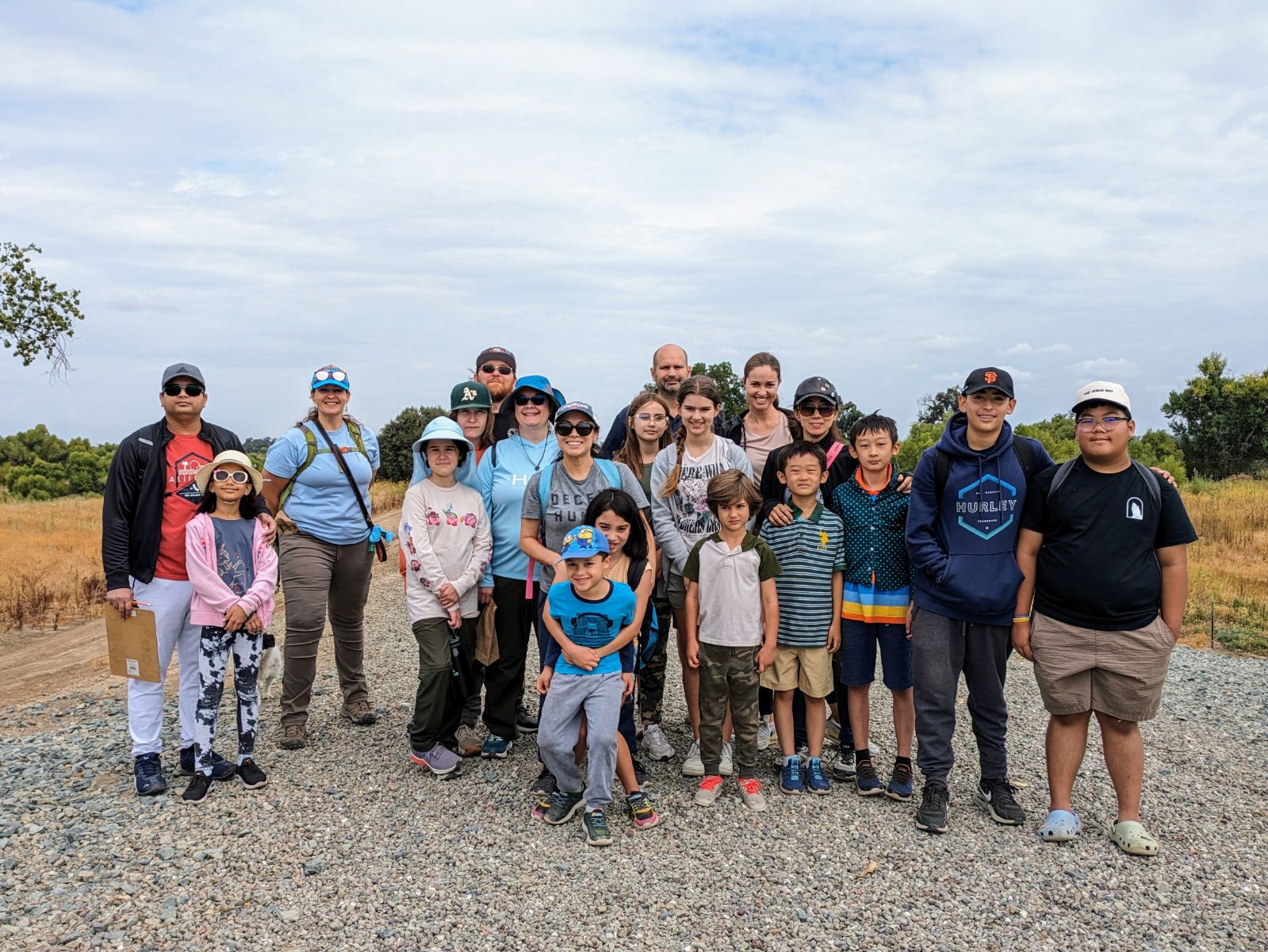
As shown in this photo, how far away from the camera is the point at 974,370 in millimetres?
4695

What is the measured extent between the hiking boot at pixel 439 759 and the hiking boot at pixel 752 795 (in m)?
1.85

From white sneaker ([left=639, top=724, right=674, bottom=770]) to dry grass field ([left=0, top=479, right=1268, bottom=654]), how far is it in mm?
8379

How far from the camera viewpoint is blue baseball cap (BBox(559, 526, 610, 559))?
14.9 feet

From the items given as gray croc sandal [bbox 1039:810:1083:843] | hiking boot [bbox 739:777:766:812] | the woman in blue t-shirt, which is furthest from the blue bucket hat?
gray croc sandal [bbox 1039:810:1083:843]

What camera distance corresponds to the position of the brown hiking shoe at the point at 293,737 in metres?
5.85

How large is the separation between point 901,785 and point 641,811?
5.29 ft

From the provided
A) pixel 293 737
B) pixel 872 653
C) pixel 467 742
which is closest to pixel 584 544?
pixel 872 653

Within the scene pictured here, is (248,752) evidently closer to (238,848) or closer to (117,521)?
(238,848)

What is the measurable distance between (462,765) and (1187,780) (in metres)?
4.89

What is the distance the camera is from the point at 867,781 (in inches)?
198

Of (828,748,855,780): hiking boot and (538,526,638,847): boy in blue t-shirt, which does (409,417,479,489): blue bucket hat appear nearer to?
(538,526,638,847): boy in blue t-shirt

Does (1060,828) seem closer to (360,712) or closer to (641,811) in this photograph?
(641,811)

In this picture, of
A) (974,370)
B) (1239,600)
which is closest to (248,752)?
(974,370)

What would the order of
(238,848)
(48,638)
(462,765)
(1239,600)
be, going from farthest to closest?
(1239,600) → (48,638) → (462,765) → (238,848)
